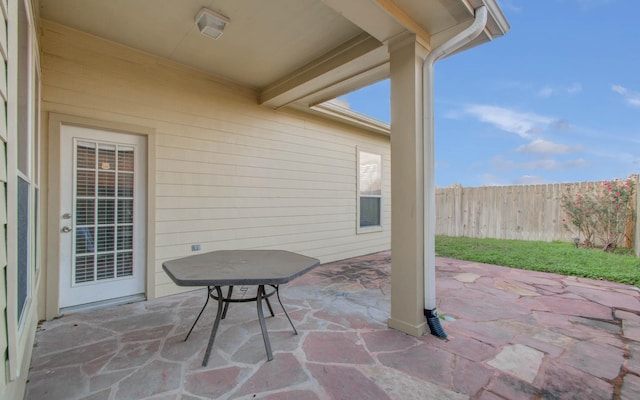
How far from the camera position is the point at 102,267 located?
10.2 feet

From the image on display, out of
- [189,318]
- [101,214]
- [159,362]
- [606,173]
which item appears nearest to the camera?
[159,362]

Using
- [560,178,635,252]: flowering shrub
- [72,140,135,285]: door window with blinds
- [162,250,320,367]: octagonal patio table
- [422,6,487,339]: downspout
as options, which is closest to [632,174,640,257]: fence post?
[560,178,635,252]: flowering shrub

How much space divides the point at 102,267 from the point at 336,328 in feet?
8.58

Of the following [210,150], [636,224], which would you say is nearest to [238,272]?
[210,150]

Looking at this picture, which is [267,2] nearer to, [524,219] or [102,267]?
[102,267]

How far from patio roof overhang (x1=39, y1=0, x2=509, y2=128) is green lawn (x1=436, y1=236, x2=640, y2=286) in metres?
4.00

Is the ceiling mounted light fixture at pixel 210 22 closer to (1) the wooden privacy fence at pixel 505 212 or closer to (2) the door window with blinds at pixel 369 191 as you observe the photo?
(2) the door window with blinds at pixel 369 191

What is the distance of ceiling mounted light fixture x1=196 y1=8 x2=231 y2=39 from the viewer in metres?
2.58

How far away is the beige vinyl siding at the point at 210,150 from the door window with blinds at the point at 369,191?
1.85 ft

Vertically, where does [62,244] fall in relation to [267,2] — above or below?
below

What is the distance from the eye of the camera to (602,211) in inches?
236

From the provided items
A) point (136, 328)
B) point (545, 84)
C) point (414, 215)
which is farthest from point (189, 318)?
point (545, 84)

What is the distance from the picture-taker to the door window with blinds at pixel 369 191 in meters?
6.08

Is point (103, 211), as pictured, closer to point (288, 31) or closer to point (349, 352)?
point (288, 31)
